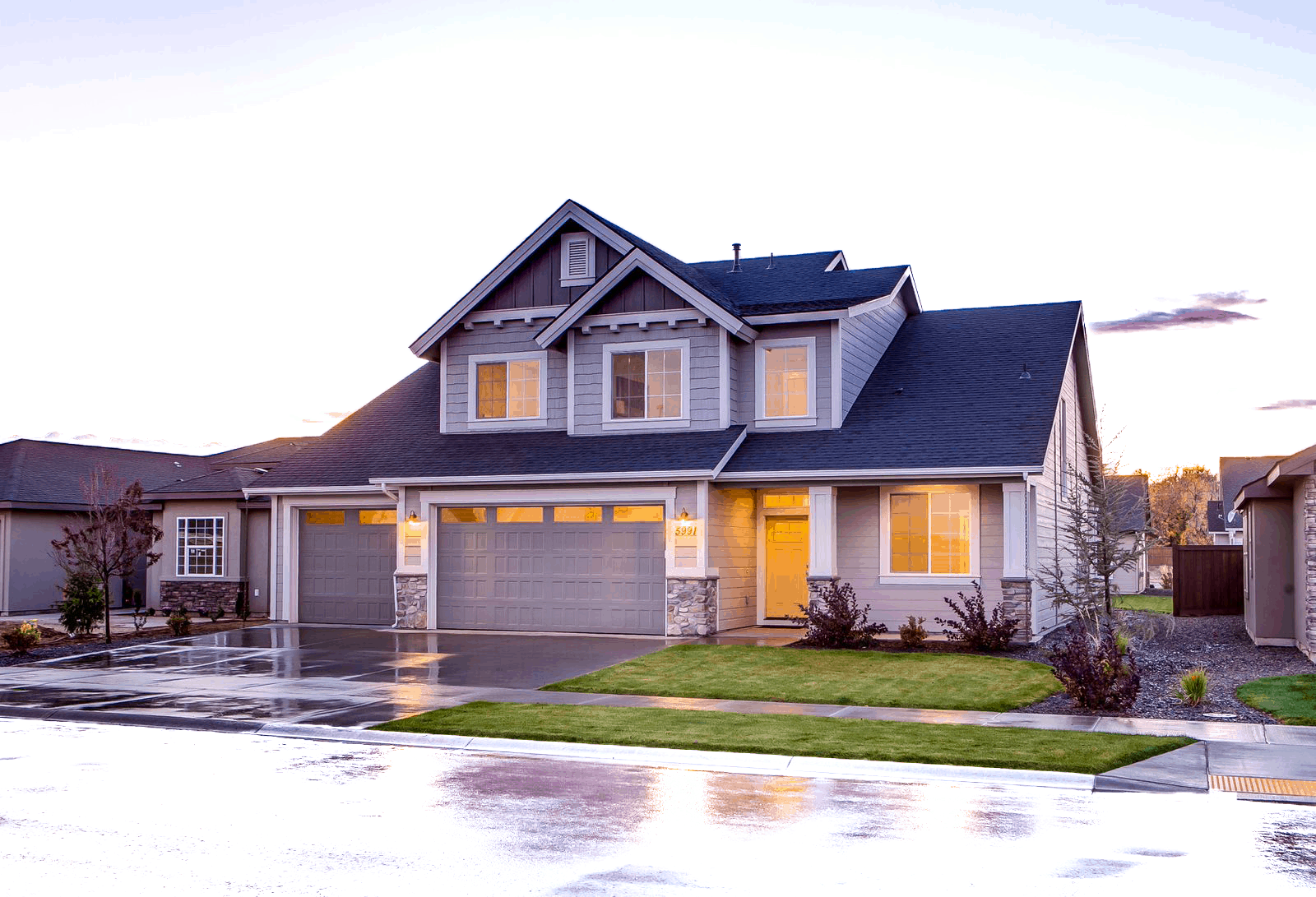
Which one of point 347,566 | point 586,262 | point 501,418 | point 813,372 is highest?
point 586,262

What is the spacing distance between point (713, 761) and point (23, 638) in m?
15.4

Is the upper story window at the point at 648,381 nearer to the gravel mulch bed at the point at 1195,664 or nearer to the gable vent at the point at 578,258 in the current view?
the gable vent at the point at 578,258

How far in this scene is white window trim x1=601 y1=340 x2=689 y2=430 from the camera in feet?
79.0

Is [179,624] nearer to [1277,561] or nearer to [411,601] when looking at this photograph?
[411,601]

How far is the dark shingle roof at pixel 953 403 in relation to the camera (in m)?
21.4

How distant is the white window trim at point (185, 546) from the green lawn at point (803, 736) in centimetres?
1785

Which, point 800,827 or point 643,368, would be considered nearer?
point 800,827

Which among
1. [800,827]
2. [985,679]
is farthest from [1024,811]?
[985,679]

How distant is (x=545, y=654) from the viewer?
65.2 ft

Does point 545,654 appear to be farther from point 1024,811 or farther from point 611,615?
point 1024,811

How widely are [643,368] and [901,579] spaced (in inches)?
264

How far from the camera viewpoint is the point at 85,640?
23.6 m

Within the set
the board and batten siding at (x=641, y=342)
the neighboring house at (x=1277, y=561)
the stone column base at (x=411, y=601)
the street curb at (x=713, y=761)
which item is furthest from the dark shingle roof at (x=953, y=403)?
the street curb at (x=713, y=761)

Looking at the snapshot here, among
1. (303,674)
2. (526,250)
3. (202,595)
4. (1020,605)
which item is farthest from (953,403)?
(202,595)
